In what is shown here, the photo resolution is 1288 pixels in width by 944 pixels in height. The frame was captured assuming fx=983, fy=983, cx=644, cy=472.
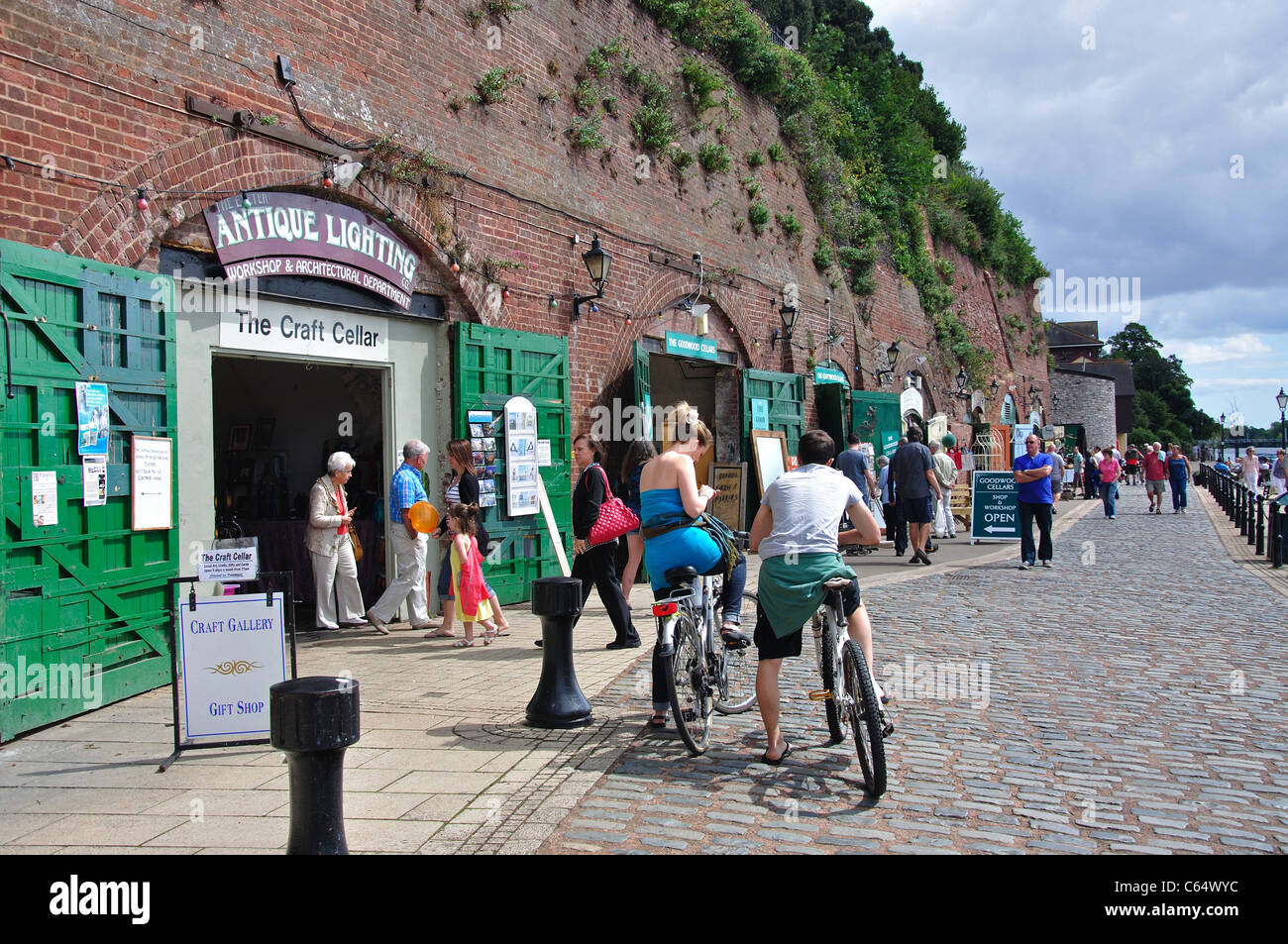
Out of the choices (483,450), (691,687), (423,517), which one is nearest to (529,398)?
(483,450)

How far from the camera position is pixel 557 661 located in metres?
5.54

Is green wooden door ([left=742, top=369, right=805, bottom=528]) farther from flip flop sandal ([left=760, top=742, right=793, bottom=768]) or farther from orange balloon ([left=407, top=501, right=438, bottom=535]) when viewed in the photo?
flip flop sandal ([left=760, top=742, right=793, bottom=768])

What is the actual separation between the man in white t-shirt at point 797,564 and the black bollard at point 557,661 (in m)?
1.19

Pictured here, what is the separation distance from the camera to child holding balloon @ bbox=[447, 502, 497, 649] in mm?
7980

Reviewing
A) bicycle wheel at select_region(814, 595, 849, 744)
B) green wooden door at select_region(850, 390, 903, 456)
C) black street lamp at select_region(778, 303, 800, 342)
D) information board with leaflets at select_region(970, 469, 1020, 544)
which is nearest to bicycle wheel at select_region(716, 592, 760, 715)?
bicycle wheel at select_region(814, 595, 849, 744)

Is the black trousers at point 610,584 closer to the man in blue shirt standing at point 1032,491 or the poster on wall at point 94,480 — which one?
the poster on wall at point 94,480

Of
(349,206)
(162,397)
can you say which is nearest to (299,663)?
(162,397)

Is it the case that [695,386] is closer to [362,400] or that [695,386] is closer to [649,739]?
[362,400]

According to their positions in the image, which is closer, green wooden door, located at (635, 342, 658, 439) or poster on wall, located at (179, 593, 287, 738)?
poster on wall, located at (179, 593, 287, 738)

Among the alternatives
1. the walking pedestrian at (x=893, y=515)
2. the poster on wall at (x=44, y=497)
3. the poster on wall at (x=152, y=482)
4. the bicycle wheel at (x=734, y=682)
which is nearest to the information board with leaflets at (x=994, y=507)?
the walking pedestrian at (x=893, y=515)

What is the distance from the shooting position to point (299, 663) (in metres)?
7.38

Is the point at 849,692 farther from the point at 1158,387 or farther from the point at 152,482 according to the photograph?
Answer: the point at 1158,387

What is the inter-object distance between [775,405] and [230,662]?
12.5 m

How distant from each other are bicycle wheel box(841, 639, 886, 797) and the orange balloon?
4.82 metres
